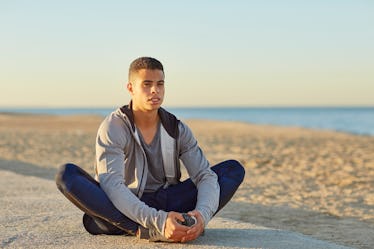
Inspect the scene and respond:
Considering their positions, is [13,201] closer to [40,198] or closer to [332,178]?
[40,198]

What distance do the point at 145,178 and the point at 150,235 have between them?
1.29 ft

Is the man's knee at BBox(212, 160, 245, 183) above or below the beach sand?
above

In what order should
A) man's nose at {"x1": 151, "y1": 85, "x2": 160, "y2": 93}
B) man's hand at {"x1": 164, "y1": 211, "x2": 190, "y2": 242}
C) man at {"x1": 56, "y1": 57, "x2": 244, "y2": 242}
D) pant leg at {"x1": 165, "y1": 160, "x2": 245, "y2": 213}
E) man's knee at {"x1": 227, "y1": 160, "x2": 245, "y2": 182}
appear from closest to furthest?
1. man's hand at {"x1": 164, "y1": 211, "x2": 190, "y2": 242}
2. man at {"x1": 56, "y1": 57, "x2": 244, "y2": 242}
3. man's nose at {"x1": 151, "y1": 85, "x2": 160, "y2": 93}
4. pant leg at {"x1": 165, "y1": 160, "x2": 245, "y2": 213}
5. man's knee at {"x1": 227, "y1": 160, "x2": 245, "y2": 182}

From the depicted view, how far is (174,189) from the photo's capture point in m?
4.45

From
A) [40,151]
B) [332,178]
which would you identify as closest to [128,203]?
[332,178]

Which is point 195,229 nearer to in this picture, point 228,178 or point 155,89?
point 228,178

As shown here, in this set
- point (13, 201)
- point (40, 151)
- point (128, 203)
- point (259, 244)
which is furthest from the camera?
point (40, 151)

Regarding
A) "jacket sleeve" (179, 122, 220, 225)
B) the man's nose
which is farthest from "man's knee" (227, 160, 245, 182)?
the man's nose

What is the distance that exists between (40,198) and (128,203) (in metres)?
2.65

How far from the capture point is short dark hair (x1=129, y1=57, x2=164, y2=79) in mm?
4199

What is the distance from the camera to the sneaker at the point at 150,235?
4.07 m

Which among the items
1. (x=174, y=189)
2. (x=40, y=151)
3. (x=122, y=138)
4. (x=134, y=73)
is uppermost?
(x=134, y=73)

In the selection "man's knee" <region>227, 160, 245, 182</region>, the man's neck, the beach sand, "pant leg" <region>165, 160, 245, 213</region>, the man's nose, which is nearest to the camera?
the man's nose

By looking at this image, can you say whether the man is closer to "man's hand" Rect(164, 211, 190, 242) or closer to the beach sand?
"man's hand" Rect(164, 211, 190, 242)
